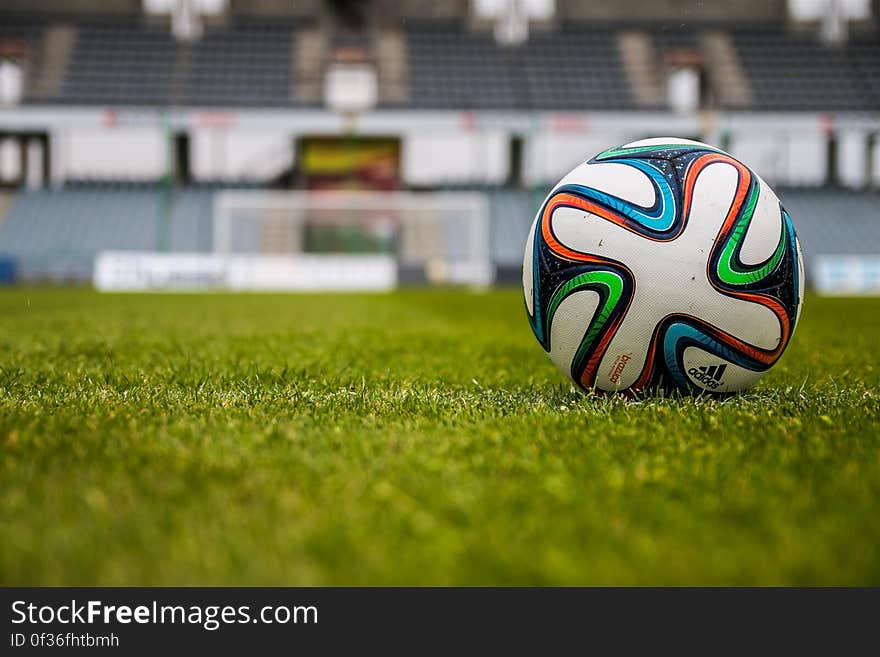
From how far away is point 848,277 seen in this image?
24.0 m

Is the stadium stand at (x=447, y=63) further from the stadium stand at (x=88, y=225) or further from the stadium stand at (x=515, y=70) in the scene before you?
the stadium stand at (x=88, y=225)

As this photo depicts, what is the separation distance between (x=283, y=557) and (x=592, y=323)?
1949 millimetres

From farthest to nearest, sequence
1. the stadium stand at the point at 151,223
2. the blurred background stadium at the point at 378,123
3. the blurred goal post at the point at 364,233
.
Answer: the stadium stand at the point at 151,223 → the blurred background stadium at the point at 378,123 → the blurred goal post at the point at 364,233

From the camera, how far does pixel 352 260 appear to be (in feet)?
82.2

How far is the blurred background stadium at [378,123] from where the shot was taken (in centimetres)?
2622

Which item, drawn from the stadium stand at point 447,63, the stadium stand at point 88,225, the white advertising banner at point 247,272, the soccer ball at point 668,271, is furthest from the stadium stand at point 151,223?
the soccer ball at point 668,271

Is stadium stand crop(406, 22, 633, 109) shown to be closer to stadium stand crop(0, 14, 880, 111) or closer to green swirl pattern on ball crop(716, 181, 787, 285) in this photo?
stadium stand crop(0, 14, 880, 111)

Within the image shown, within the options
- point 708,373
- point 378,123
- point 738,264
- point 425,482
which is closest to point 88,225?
point 378,123

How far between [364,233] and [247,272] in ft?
12.0

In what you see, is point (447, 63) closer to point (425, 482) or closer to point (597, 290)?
point (597, 290)

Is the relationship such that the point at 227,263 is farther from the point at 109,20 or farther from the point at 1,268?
the point at 109,20

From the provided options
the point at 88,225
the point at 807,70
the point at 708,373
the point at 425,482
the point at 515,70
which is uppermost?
the point at 425,482

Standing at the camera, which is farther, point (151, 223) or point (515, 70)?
point (515, 70)

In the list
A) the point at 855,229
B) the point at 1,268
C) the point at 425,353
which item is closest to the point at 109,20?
the point at 1,268
